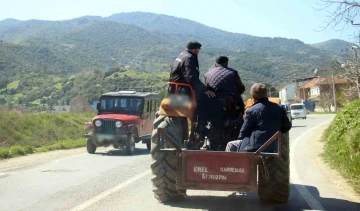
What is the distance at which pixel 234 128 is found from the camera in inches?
349

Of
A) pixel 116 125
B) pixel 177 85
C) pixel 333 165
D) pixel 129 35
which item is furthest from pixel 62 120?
pixel 129 35

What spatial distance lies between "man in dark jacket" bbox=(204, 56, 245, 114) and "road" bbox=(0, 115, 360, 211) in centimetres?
183

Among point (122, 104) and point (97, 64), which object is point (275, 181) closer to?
point (122, 104)

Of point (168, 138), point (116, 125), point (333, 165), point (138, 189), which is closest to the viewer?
point (168, 138)

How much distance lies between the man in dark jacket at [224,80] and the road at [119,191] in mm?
1828

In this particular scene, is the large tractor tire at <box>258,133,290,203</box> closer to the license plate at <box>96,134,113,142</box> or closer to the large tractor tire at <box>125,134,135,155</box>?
the large tractor tire at <box>125,134,135,155</box>

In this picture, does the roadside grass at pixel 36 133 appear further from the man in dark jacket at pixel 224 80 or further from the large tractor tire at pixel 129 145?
the man in dark jacket at pixel 224 80

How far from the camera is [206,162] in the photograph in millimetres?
7676

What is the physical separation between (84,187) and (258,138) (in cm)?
421

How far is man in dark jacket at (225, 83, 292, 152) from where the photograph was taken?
7836 mm

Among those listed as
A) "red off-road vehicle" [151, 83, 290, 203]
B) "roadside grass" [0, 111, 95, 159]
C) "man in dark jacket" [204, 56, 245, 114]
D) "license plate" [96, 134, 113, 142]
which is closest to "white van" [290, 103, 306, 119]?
"roadside grass" [0, 111, 95, 159]

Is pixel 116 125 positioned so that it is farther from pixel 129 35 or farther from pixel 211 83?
pixel 129 35

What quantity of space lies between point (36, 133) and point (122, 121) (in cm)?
977

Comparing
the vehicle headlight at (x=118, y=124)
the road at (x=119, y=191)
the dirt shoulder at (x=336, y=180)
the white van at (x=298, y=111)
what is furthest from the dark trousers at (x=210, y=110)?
the white van at (x=298, y=111)
